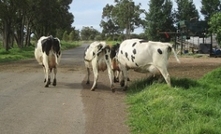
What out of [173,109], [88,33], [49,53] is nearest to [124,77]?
[49,53]

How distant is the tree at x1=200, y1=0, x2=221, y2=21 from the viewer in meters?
43.5

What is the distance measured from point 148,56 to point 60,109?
3284mm

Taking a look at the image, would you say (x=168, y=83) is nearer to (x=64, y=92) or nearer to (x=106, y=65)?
(x=106, y=65)

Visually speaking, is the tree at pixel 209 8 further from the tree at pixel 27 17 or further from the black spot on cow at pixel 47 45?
the black spot on cow at pixel 47 45

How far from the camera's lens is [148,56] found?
423 inches

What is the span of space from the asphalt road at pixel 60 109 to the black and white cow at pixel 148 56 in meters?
1.01

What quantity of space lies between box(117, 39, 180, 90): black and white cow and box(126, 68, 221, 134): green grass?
0.45 meters

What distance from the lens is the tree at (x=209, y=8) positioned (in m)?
43.5

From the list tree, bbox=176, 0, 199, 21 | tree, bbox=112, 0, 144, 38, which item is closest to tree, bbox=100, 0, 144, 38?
tree, bbox=112, 0, 144, 38

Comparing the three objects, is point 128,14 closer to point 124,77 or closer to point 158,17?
point 158,17

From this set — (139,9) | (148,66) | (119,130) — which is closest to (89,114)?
(119,130)

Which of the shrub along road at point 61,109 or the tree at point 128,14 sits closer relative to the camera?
the shrub along road at point 61,109

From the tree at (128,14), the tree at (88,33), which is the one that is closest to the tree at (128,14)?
the tree at (128,14)

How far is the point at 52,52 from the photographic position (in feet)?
41.8
